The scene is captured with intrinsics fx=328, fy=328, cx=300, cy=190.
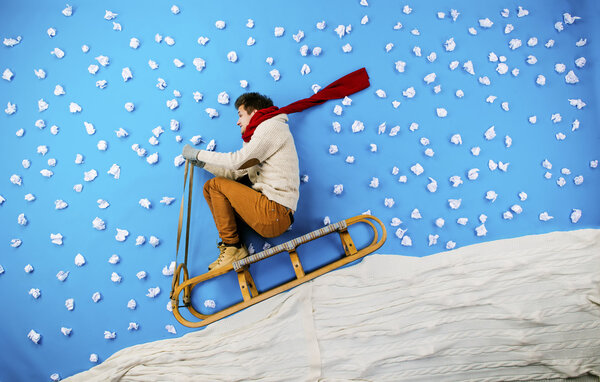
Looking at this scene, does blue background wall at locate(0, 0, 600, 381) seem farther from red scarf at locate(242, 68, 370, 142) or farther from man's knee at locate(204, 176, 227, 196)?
man's knee at locate(204, 176, 227, 196)

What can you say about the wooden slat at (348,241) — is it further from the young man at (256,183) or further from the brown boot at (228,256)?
the brown boot at (228,256)

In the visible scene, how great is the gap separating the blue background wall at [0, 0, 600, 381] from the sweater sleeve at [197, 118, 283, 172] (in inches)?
11.9

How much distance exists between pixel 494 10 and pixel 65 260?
2.88 m

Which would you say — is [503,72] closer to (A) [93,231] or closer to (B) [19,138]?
(A) [93,231]

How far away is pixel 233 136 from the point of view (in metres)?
1.86

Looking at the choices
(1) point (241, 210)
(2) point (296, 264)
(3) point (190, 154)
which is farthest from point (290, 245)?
(3) point (190, 154)

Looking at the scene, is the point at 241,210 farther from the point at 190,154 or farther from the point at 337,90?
the point at 337,90

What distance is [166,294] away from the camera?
5.97 feet

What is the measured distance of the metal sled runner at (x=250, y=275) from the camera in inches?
65.5

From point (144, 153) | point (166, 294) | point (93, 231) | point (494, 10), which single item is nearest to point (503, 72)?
point (494, 10)

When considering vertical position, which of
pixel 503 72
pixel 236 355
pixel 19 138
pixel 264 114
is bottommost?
pixel 236 355

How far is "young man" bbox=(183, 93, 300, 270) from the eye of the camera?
5.17 ft

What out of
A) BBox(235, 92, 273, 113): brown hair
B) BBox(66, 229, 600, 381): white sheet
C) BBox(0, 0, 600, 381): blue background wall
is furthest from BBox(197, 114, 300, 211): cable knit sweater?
BBox(66, 229, 600, 381): white sheet

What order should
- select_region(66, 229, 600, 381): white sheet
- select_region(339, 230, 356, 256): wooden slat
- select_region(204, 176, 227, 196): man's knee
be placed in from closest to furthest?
1. select_region(66, 229, 600, 381): white sheet
2. select_region(204, 176, 227, 196): man's knee
3. select_region(339, 230, 356, 256): wooden slat
